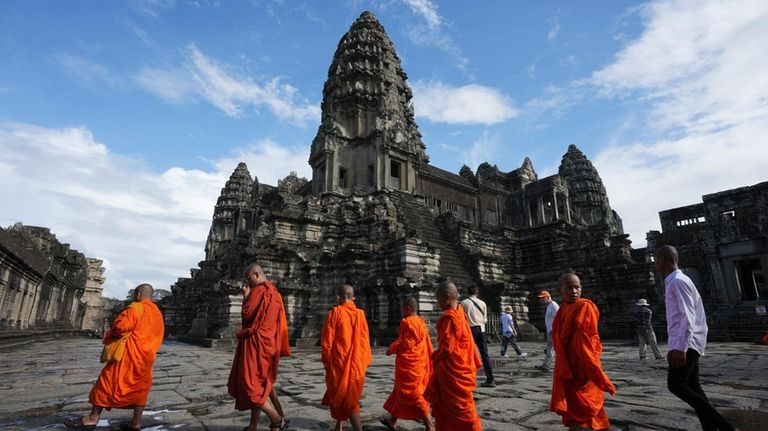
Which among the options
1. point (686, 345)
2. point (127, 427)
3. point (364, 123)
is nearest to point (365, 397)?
point (127, 427)

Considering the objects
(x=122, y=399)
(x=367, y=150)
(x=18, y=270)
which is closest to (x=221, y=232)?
(x=367, y=150)

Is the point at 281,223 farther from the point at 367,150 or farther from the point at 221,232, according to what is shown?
the point at 221,232

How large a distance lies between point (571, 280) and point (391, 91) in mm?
21517

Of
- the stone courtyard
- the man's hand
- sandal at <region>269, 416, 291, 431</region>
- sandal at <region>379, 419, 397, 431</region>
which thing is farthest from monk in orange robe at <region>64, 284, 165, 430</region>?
the man's hand

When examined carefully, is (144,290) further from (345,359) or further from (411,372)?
(411,372)

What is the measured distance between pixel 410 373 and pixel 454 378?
2.16 ft

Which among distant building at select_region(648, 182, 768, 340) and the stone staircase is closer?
distant building at select_region(648, 182, 768, 340)

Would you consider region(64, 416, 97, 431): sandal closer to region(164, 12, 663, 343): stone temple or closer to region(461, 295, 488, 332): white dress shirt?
region(461, 295, 488, 332): white dress shirt

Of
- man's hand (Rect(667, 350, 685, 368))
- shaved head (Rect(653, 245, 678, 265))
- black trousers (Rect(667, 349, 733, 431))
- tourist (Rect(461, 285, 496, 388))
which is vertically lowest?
black trousers (Rect(667, 349, 733, 431))

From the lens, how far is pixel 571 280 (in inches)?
161

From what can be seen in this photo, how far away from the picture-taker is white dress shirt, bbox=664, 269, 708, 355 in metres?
3.59

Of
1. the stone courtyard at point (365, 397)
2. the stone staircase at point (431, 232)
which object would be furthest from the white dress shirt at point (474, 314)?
the stone staircase at point (431, 232)

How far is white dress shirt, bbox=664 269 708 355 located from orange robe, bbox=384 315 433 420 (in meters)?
2.31

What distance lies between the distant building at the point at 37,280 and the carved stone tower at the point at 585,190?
134 feet
